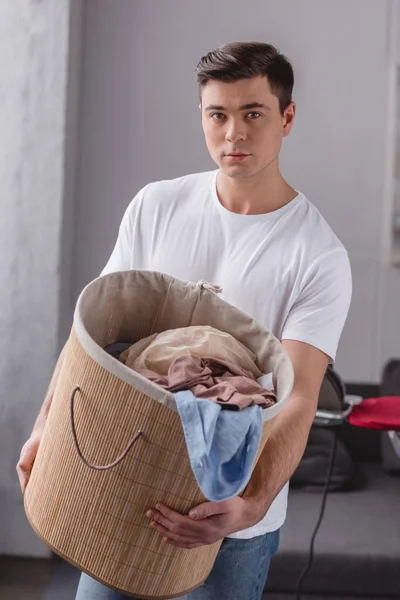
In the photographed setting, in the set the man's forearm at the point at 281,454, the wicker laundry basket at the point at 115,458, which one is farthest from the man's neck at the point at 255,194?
the man's forearm at the point at 281,454

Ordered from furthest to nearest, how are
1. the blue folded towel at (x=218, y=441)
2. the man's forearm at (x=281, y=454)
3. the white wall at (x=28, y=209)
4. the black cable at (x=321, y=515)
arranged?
the white wall at (x=28, y=209) < the black cable at (x=321, y=515) < the man's forearm at (x=281, y=454) < the blue folded towel at (x=218, y=441)

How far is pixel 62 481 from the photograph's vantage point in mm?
1117

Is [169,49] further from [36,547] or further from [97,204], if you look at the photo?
[36,547]

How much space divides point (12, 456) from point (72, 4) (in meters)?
1.74

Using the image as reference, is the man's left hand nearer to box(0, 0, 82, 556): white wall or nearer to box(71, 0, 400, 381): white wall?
box(0, 0, 82, 556): white wall

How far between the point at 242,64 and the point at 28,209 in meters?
1.78

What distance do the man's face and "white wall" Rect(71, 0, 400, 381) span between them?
1.94 metres

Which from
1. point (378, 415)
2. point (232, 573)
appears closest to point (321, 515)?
point (378, 415)

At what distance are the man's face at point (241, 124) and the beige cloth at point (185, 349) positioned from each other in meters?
0.33

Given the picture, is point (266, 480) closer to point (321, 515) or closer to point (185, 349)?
point (185, 349)

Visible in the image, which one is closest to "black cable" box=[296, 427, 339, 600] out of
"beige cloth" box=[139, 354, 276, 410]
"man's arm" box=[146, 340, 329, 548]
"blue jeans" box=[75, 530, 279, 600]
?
"blue jeans" box=[75, 530, 279, 600]

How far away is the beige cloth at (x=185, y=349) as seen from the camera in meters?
1.13

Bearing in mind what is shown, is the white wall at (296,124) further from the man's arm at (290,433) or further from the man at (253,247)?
the man's arm at (290,433)

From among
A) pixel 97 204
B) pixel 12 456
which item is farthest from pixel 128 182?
pixel 12 456
